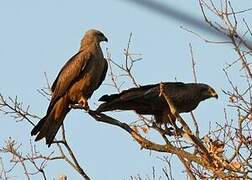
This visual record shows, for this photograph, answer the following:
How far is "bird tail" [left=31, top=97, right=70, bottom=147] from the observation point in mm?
8148

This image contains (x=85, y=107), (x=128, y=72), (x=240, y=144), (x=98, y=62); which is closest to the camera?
(x=240, y=144)

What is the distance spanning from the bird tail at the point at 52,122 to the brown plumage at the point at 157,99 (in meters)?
1.37

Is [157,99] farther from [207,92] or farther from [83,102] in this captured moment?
[83,102]

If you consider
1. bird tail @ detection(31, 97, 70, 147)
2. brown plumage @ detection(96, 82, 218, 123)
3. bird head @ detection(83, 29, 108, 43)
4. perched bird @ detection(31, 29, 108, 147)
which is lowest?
brown plumage @ detection(96, 82, 218, 123)

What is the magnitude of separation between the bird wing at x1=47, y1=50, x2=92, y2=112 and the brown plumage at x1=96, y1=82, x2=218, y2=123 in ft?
5.06

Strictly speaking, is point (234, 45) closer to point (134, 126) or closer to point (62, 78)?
point (134, 126)

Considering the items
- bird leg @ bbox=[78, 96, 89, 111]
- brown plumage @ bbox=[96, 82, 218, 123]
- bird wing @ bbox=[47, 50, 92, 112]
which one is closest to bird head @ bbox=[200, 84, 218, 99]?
brown plumage @ bbox=[96, 82, 218, 123]

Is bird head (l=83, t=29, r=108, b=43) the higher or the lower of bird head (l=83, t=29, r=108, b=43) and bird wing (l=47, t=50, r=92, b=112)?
the higher

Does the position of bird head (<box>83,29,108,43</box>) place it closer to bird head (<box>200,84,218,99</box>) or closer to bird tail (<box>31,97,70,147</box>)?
bird tail (<box>31,97,70,147</box>)

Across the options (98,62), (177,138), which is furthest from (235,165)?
(98,62)

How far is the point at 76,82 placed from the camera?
28.5ft

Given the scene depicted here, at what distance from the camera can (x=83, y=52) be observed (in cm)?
881

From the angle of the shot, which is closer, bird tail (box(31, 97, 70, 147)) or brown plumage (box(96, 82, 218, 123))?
brown plumage (box(96, 82, 218, 123))

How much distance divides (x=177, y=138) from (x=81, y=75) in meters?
2.80
